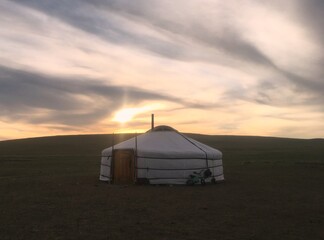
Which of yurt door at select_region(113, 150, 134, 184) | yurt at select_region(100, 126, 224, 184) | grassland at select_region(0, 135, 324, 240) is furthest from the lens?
yurt door at select_region(113, 150, 134, 184)

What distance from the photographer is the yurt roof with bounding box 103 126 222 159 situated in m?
17.0

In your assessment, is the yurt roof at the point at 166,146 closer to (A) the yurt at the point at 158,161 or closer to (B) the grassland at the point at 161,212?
(A) the yurt at the point at 158,161

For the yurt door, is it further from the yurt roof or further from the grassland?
the grassland

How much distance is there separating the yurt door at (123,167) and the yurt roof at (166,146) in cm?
29

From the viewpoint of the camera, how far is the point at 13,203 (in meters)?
11.9

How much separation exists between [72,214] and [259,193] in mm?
6787

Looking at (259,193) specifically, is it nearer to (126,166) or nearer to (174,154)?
(174,154)

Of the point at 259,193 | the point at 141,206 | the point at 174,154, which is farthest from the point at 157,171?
the point at 141,206

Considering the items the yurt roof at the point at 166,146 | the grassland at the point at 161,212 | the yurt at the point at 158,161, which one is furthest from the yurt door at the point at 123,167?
the grassland at the point at 161,212

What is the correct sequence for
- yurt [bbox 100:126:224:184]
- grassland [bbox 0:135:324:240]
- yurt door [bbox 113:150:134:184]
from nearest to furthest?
grassland [bbox 0:135:324:240]
yurt [bbox 100:126:224:184]
yurt door [bbox 113:150:134:184]

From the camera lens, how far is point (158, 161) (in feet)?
55.6

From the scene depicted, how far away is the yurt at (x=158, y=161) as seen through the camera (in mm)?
16938

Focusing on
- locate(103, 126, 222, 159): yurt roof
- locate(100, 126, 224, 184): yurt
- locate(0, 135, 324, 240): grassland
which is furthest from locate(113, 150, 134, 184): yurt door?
locate(0, 135, 324, 240): grassland

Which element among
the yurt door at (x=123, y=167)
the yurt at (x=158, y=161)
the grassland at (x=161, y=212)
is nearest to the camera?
the grassland at (x=161, y=212)
